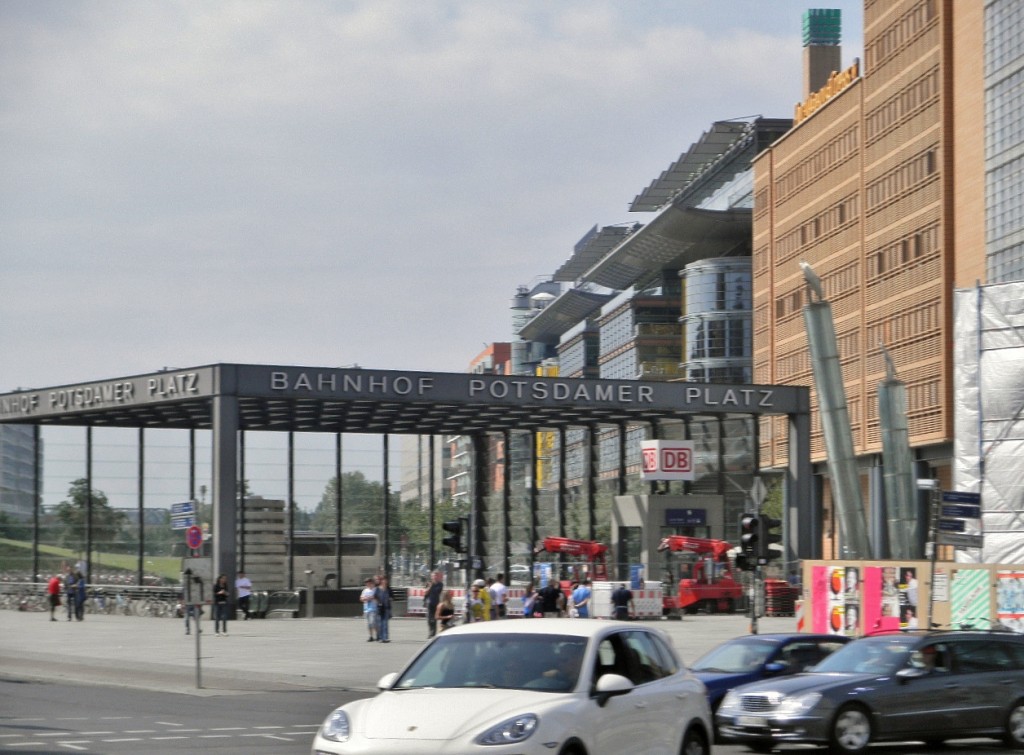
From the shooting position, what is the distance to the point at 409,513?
7656 centimetres

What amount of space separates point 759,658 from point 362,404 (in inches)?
1649

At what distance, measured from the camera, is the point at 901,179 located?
8125 centimetres

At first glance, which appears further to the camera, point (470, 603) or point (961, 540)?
point (470, 603)

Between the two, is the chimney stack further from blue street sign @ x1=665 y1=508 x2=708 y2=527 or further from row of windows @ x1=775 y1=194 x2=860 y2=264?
blue street sign @ x1=665 y1=508 x2=708 y2=527

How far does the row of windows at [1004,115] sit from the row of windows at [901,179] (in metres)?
5.75

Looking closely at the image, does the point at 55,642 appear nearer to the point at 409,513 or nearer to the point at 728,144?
the point at 409,513

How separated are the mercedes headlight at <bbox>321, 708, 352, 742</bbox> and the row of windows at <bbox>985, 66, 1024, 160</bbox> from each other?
61426 millimetres

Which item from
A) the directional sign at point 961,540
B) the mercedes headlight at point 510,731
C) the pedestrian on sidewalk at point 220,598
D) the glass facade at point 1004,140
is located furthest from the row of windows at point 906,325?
the mercedes headlight at point 510,731

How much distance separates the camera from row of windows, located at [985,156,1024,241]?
6819cm

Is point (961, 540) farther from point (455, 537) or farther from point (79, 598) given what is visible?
point (79, 598)

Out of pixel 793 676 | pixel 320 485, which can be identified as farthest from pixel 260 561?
pixel 793 676

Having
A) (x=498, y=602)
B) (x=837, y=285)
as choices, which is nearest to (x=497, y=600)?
(x=498, y=602)

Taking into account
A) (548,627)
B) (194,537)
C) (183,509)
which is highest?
(183,509)

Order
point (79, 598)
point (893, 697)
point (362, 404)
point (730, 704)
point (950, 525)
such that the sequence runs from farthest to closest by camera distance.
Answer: point (362, 404)
point (79, 598)
point (950, 525)
point (730, 704)
point (893, 697)
